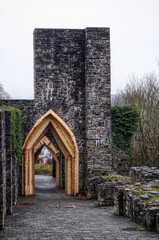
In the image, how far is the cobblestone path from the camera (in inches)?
292

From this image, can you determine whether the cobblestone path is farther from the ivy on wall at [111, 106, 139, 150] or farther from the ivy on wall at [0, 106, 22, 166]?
the ivy on wall at [111, 106, 139, 150]

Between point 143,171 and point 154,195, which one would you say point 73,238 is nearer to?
point 154,195

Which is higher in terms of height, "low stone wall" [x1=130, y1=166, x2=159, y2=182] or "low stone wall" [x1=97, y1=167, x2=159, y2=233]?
"low stone wall" [x1=130, y1=166, x2=159, y2=182]

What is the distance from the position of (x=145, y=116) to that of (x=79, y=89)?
7.10 meters

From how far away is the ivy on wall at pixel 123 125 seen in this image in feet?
52.4

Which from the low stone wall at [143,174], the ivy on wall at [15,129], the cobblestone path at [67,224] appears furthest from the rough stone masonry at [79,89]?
the low stone wall at [143,174]

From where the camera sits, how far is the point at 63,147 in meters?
16.4

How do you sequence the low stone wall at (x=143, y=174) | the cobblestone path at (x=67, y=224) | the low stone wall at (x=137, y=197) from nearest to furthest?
the cobblestone path at (x=67, y=224) < the low stone wall at (x=137, y=197) < the low stone wall at (x=143, y=174)

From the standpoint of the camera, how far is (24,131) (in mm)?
15734

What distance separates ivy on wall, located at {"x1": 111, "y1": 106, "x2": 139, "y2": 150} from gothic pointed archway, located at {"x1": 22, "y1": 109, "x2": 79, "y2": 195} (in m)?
1.64

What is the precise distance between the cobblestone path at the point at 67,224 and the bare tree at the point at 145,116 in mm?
5384

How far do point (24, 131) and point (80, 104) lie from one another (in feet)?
7.65

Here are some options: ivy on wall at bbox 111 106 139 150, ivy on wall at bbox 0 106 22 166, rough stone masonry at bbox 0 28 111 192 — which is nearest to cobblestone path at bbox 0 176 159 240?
ivy on wall at bbox 0 106 22 166

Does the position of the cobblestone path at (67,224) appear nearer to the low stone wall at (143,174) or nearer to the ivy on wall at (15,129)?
the low stone wall at (143,174)
